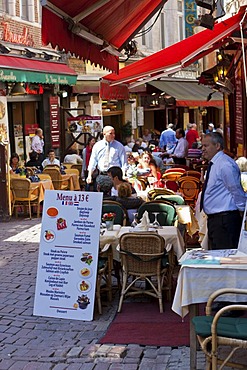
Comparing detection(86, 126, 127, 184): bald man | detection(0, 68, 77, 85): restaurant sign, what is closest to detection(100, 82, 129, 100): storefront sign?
detection(86, 126, 127, 184): bald man

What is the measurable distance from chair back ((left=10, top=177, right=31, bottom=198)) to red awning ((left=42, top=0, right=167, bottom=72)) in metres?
4.06

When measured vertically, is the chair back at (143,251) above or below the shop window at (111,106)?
below

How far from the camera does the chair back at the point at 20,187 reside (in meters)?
15.4

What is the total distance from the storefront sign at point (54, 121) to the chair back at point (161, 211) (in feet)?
49.7

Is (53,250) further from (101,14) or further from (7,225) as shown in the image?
(7,225)

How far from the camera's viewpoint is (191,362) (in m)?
5.88

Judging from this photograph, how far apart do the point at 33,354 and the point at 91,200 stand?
1906mm

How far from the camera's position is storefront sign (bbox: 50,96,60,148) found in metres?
24.3

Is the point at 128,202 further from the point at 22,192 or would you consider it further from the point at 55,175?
the point at 55,175

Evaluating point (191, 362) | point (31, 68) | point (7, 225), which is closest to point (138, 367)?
point (191, 362)

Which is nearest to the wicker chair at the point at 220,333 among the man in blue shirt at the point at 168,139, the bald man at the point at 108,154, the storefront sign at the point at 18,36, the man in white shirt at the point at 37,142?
the bald man at the point at 108,154

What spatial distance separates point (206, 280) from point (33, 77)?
14.8m

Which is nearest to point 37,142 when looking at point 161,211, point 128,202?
point 128,202

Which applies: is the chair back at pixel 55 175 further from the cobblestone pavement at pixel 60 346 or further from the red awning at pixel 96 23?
the cobblestone pavement at pixel 60 346
